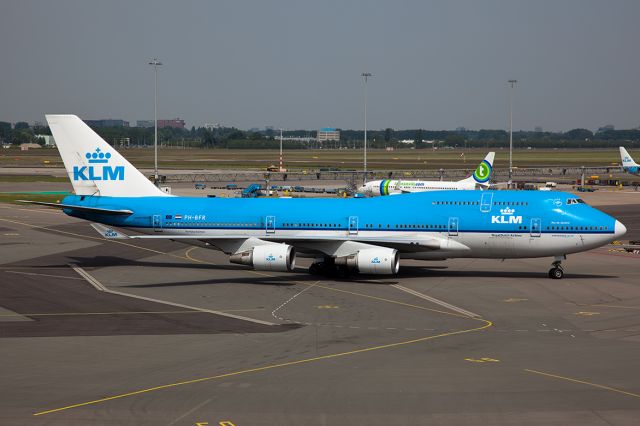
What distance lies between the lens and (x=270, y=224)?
1922 inches

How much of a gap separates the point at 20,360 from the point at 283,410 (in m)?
10.7

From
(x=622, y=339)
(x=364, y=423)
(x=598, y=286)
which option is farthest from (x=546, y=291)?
(x=364, y=423)

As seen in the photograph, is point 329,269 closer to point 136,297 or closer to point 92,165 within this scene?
point 136,297

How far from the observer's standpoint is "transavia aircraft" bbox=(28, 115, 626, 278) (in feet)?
150

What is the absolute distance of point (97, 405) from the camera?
76.2ft

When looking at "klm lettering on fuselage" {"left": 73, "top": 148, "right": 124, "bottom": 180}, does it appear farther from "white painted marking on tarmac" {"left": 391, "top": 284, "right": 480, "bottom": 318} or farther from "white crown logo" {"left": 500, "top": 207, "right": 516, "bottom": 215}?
"white crown logo" {"left": 500, "top": 207, "right": 516, "bottom": 215}

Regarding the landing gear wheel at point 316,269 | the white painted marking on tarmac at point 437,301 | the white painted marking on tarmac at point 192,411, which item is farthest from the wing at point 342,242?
the white painted marking on tarmac at point 192,411

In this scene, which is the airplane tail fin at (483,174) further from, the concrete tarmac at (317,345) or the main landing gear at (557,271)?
the main landing gear at (557,271)

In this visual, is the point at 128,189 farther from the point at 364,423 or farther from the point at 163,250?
the point at 364,423

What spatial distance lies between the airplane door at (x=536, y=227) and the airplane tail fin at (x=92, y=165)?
2232 centimetres

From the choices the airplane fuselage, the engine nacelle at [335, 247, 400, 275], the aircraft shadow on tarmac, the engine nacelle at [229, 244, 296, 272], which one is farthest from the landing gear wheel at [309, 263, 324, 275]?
the engine nacelle at [229, 244, 296, 272]

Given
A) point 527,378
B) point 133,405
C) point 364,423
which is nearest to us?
point 364,423

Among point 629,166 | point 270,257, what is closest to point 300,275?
point 270,257

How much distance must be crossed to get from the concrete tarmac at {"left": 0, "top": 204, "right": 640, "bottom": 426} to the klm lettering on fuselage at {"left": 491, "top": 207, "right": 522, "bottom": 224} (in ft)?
10.9
